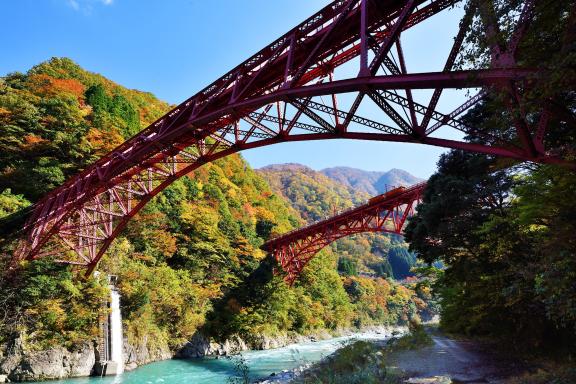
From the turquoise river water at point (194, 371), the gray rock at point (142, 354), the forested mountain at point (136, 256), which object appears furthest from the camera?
the gray rock at point (142, 354)

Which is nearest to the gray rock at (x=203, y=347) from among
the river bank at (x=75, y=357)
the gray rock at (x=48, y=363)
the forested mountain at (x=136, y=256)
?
the river bank at (x=75, y=357)

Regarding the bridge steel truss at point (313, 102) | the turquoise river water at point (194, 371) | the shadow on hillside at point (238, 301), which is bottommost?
the turquoise river water at point (194, 371)

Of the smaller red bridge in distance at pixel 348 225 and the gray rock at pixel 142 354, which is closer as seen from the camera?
the gray rock at pixel 142 354

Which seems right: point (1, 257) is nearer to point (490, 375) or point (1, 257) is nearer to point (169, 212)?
point (169, 212)

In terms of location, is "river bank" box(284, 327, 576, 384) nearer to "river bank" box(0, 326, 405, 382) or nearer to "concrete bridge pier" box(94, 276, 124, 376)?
"river bank" box(0, 326, 405, 382)

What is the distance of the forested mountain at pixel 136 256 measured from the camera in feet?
58.4

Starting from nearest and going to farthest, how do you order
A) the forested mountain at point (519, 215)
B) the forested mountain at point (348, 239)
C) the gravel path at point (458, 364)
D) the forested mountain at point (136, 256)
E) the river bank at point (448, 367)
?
the forested mountain at point (519, 215), the river bank at point (448, 367), the gravel path at point (458, 364), the forested mountain at point (136, 256), the forested mountain at point (348, 239)

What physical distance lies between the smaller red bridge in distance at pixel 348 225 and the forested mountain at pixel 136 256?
91.8 inches

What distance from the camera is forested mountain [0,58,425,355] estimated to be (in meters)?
17.8

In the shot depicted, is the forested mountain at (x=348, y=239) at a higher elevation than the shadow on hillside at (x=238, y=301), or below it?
higher

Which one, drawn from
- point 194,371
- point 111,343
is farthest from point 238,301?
point 111,343

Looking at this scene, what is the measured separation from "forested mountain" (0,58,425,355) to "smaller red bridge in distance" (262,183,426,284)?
2.33 m

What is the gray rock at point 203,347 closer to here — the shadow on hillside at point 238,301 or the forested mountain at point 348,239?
the shadow on hillside at point 238,301

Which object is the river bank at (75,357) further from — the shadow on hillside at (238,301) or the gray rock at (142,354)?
the shadow on hillside at (238,301)
